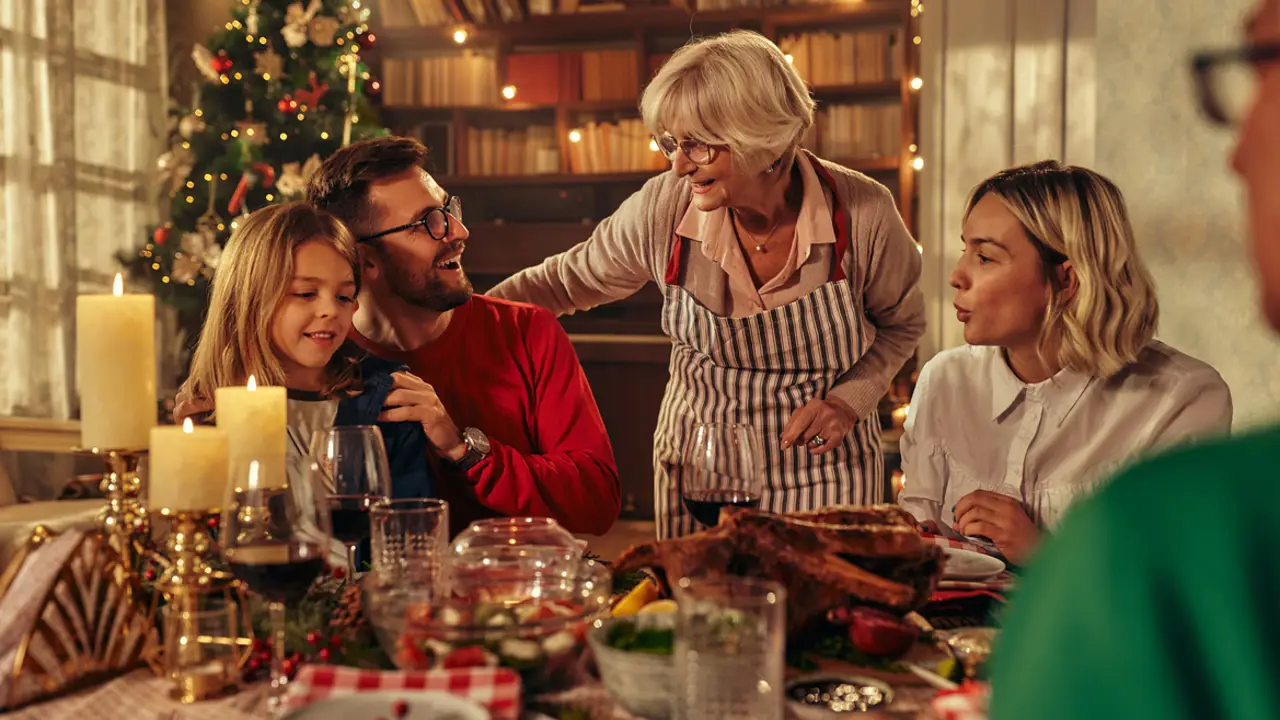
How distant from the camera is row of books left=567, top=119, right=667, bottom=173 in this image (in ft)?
21.8

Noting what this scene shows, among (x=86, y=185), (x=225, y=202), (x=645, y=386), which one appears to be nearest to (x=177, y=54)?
(x=86, y=185)

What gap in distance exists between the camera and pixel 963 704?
98 cm

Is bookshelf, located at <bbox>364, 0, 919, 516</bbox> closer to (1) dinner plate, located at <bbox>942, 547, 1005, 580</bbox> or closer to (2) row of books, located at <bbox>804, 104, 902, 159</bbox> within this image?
(2) row of books, located at <bbox>804, 104, 902, 159</bbox>

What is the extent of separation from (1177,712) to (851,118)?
6.19 metres

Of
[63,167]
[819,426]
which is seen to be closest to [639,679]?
[819,426]

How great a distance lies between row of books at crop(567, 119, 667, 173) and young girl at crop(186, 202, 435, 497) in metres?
4.69

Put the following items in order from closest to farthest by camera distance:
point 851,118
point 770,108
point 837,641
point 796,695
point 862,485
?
point 796,695
point 837,641
point 770,108
point 862,485
point 851,118

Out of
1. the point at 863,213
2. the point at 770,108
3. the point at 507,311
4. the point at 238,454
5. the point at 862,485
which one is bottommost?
the point at 862,485

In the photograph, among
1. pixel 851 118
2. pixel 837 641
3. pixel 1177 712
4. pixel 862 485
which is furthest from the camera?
pixel 851 118

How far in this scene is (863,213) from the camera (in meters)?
2.50

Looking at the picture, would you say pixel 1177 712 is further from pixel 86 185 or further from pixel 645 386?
pixel 86 185

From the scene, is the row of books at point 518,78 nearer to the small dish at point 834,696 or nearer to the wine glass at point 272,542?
the wine glass at point 272,542

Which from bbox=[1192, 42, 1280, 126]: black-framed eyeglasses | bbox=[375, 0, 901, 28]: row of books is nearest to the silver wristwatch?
bbox=[1192, 42, 1280, 126]: black-framed eyeglasses

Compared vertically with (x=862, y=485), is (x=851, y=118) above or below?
above
